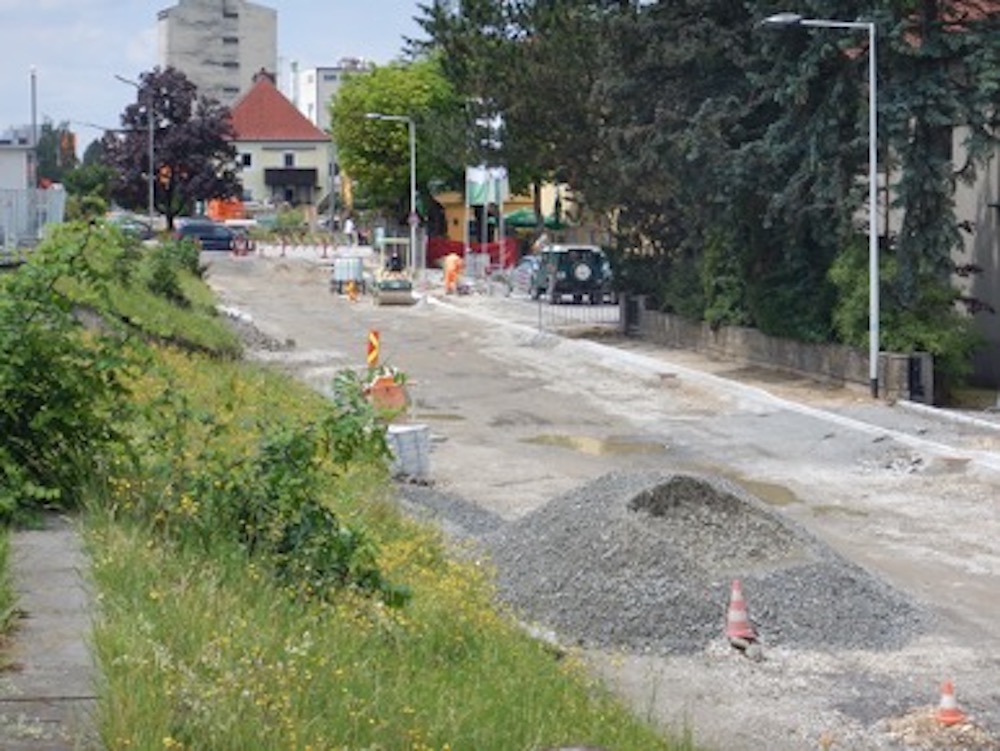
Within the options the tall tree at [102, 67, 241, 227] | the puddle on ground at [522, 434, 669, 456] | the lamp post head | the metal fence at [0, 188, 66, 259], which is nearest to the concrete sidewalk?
the puddle on ground at [522, 434, 669, 456]

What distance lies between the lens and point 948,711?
11078 mm

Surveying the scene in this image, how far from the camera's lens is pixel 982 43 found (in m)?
30.1

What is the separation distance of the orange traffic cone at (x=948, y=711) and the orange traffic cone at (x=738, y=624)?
223 cm

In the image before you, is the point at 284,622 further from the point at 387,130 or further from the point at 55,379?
the point at 387,130

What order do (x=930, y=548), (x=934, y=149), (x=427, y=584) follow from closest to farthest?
1. (x=427, y=584)
2. (x=930, y=548)
3. (x=934, y=149)

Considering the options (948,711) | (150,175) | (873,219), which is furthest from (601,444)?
(150,175)

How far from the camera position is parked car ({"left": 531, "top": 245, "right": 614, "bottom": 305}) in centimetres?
5797

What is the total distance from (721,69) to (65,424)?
1140 inches

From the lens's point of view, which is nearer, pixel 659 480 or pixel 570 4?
pixel 659 480

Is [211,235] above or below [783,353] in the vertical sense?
above

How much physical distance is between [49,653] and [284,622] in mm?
1222

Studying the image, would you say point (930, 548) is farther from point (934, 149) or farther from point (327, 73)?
point (327, 73)

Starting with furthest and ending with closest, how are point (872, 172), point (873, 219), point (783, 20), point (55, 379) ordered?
point (873, 219) < point (872, 172) < point (783, 20) < point (55, 379)

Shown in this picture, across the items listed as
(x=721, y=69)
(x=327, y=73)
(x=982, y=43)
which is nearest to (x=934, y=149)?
(x=982, y=43)
